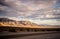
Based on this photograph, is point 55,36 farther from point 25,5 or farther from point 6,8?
point 6,8

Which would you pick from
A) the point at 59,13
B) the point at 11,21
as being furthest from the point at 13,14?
the point at 59,13

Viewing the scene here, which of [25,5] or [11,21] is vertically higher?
[25,5]

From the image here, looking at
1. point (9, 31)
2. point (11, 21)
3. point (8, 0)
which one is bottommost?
point (9, 31)

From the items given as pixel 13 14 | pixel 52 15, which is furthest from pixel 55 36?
pixel 13 14

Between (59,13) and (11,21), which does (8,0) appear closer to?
(11,21)

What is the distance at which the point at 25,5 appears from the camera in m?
2.16

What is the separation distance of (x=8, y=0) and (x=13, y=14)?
0.32 metres

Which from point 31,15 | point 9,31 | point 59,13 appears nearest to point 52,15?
point 59,13

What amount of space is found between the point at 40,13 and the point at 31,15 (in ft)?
0.65

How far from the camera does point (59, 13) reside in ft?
7.06

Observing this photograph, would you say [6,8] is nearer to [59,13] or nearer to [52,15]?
[52,15]

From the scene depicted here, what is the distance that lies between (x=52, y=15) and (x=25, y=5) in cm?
62

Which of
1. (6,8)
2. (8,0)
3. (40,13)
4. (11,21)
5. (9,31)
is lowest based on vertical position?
(9,31)

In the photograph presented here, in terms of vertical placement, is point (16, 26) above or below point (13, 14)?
below
